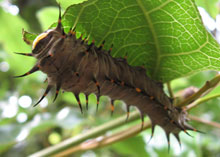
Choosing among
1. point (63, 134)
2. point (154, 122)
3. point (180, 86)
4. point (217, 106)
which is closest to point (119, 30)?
point (154, 122)

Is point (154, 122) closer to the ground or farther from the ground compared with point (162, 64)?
closer to the ground

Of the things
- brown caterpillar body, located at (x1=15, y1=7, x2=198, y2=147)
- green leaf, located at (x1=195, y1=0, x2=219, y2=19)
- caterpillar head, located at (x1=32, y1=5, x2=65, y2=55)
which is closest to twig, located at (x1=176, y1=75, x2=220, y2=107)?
brown caterpillar body, located at (x1=15, y1=7, x2=198, y2=147)

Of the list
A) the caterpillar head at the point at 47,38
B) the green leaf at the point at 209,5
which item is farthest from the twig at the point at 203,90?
the caterpillar head at the point at 47,38

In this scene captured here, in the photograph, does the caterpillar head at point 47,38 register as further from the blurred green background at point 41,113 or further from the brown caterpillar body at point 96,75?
the blurred green background at point 41,113

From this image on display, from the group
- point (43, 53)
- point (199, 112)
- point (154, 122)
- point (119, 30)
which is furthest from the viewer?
point (199, 112)

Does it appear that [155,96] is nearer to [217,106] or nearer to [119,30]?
[119,30]

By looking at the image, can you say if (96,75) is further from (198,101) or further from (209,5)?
(209,5)

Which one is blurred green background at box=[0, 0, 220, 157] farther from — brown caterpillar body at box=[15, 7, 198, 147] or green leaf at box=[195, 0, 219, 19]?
brown caterpillar body at box=[15, 7, 198, 147]

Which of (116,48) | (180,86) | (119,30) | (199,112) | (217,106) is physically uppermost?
(119,30)
